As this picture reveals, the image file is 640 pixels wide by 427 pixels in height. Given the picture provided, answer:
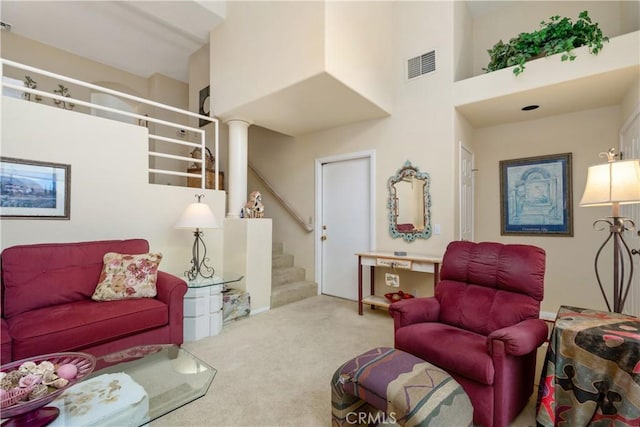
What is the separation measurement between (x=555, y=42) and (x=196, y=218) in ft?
12.8

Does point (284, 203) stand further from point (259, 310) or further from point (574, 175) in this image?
point (574, 175)

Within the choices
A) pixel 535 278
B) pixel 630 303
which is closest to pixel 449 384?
pixel 535 278

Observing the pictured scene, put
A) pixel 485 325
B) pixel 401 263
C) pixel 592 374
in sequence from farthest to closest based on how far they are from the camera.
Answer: pixel 401 263 < pixel 485 325 < pixel 592 374

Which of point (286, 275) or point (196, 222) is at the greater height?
point (196, 222)

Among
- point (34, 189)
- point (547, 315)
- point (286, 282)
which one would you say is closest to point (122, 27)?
point (34, 189)

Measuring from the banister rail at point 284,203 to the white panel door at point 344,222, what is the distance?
0.29 meters

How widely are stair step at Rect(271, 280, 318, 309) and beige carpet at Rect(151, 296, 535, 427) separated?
15 centimetres

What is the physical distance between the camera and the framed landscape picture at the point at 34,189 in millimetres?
2457

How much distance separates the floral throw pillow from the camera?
2469 millimetres

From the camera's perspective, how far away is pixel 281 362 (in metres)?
2.43

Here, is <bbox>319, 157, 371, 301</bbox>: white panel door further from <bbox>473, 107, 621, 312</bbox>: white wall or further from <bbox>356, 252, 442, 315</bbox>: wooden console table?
<bbox>473, 107, 621, 312</bbox>: white wall

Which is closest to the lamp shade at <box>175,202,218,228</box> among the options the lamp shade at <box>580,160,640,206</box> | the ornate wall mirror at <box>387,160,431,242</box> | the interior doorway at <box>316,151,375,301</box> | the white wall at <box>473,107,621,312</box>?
the interior doorway at <box>316,151,375,301</box>

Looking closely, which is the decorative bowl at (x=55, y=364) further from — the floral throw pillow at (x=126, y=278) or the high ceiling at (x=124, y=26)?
the high ceiling at (x=124, y=26)

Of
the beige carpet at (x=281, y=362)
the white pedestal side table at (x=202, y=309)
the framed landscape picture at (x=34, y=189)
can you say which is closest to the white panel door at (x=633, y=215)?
the beige carpet at (x=281, y=362)
